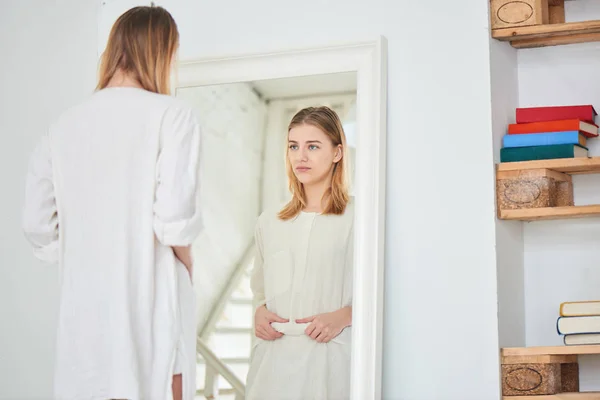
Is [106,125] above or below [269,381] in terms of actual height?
above

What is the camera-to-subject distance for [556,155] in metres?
2.62

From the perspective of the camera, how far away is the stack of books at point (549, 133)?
263 centimetres

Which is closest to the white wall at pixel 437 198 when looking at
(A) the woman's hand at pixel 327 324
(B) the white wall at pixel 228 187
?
(A) the woman's hand at pixel 327 324

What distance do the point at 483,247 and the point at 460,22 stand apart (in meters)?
0.72

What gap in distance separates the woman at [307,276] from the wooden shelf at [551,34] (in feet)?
2.01

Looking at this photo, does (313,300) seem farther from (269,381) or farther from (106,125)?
(106,125)

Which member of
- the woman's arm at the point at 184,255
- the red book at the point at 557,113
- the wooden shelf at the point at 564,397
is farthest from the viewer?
the red book at the point at 557,113

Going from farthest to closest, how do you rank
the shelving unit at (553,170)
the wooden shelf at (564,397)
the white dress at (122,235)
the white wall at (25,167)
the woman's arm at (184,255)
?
1. the white wall at (25,167)
2. the shelving unit at (553,170)
3. the wooden shelf at (564,397)
4. the woman's arm at (184,255)
5. the white dress at (122,235)

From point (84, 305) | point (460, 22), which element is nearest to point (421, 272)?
point (460, 22)

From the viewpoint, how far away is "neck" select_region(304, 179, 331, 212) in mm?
2693

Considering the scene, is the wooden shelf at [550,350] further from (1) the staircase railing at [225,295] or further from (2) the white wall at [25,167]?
(2) the white wall at [25,167]

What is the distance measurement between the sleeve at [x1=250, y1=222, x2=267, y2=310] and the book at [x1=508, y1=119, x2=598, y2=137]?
87 centimetres

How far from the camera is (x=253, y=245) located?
2734 mm

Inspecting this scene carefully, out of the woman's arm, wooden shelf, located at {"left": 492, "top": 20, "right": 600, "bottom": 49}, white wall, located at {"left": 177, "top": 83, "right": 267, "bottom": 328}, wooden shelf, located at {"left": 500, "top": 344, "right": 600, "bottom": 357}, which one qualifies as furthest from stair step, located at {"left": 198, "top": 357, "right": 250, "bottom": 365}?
wooden shelf, located at {"left": 492, "top": 20, "right": 600, "bottom": 49}
